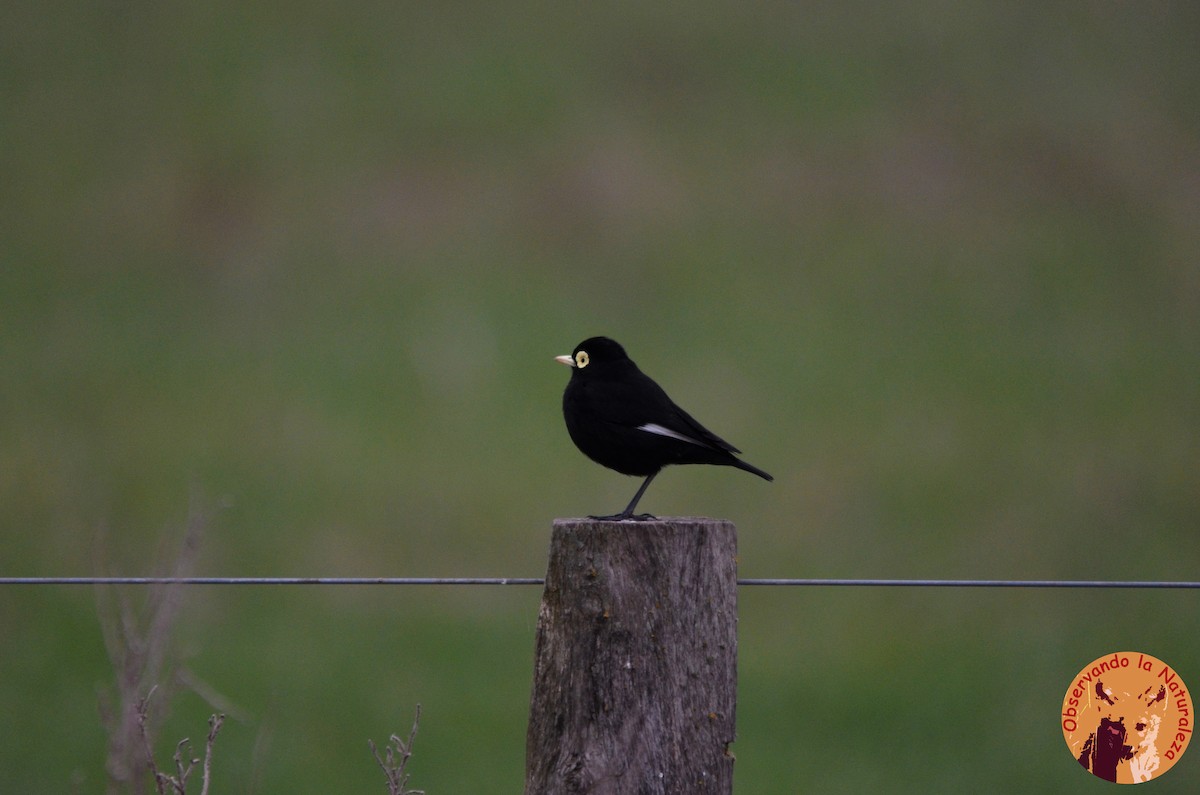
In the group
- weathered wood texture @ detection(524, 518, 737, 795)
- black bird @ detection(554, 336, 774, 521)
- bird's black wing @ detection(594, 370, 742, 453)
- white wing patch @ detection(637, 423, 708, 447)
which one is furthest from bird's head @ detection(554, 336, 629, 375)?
weathered wood texture @ detection(524, 518, 737, 795)

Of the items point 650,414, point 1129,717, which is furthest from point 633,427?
point 1129,717

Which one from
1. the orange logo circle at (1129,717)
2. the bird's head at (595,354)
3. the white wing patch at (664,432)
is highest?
the bird's head at (595,354)

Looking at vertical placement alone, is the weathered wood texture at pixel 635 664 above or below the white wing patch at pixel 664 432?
below

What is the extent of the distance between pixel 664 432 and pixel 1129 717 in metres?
1.76

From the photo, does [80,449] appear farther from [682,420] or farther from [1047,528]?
[682,420]

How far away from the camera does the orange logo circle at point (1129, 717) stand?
4.08 m

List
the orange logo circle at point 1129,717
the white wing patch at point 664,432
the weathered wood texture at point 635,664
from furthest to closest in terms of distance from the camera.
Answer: the white wing patch at point 664,432 < the orange logo circle at point 1129,717 < the weathered wood texture at point 635,664

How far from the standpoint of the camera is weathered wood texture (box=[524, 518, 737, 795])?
362 cm

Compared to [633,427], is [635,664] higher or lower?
lower

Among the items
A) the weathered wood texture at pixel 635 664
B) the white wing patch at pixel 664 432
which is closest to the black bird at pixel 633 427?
the white wing patch at pixel 664 432

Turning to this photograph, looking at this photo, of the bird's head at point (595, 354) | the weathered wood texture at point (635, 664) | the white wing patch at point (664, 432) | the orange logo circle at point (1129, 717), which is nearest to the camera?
the weathered wood texture at point (635, 664)

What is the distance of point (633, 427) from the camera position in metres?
4.84

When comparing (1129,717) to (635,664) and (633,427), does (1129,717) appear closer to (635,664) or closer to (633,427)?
(635,664)

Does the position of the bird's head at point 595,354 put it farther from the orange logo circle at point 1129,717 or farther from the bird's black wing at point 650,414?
the orange logo circle at point 1129,717
